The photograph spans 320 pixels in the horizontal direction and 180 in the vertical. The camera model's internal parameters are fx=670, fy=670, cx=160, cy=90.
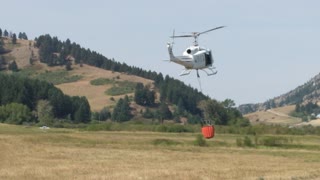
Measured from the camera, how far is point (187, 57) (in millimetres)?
35844

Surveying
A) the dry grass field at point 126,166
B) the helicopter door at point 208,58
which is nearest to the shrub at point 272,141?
the dry grass field at point 126,166

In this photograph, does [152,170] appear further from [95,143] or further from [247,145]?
[247,145]

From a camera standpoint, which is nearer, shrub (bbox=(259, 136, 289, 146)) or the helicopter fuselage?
the helicopter fuselage

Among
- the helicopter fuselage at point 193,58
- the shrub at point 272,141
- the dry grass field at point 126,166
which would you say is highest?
the helicopter fuselage at point 193,58

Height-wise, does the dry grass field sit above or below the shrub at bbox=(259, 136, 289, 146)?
below

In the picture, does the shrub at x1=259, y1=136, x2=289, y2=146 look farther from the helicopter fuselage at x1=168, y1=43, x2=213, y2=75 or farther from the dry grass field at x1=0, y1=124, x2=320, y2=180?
the helicopter fuselage at x1=168, y1=43, x2=213, y2=75

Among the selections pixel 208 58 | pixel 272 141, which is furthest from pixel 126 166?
pixel 272 141

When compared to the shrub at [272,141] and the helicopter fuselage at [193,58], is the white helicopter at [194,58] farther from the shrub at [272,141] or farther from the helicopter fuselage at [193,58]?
the shrub at [272,141]

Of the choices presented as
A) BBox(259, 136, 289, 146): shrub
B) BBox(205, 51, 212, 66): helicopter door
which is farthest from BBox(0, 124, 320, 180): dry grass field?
BBox(259, 136, 289, 146): shrub

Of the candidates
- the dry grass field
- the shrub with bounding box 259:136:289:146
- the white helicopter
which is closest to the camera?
the white helicopter

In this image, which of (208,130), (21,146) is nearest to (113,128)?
(21,146)

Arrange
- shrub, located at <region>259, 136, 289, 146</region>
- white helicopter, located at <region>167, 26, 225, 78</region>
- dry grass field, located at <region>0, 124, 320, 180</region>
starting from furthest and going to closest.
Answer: shrub, located at <region>259, 136, 289, 146</region> → dry grass field, located at <region>0, 124, 320, 180</region> → white helicopter, located at <region>167, 26, 225, 78</region>

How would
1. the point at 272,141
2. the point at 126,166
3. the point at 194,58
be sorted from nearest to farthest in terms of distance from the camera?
the point at 194,58
the point at 126,166
the point at 272,141

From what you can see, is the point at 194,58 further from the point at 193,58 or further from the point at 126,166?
the point at 126,166
